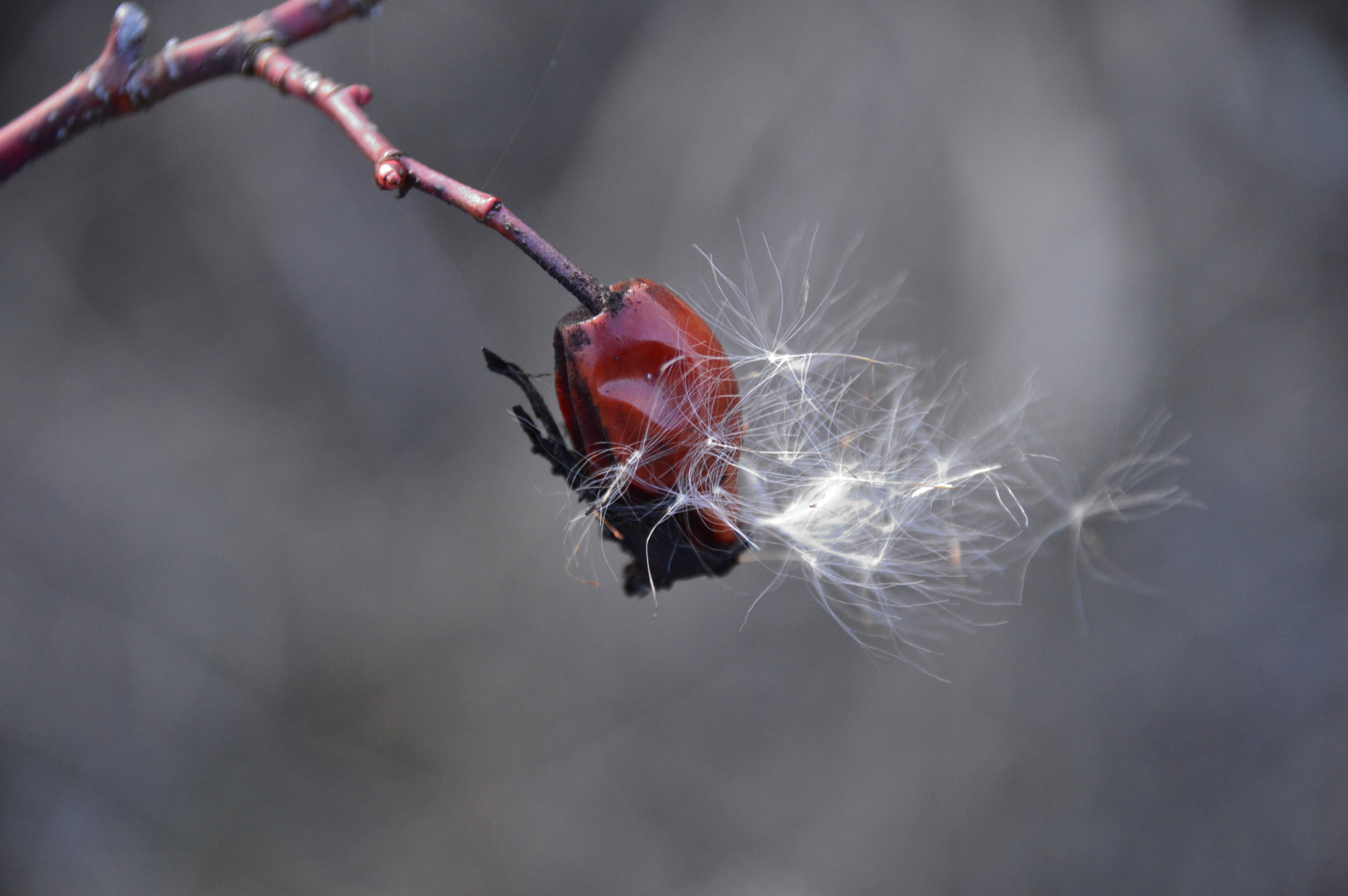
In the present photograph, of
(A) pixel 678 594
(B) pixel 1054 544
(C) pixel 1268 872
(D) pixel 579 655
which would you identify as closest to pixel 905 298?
(B) pixel 1054 544

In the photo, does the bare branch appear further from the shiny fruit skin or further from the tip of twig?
the shiny fruit skin

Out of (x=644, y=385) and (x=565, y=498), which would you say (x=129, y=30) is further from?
(x=565, y=498)

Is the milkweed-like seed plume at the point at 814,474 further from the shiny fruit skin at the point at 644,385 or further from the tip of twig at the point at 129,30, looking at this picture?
the tip of twig at the point at 129,30

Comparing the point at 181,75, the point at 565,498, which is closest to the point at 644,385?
the point at 181,75

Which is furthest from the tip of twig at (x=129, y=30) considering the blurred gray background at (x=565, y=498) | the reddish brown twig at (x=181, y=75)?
the blurred gray background at (x=565, y=498)

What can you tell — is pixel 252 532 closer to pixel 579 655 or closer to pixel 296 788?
pixel 296 788

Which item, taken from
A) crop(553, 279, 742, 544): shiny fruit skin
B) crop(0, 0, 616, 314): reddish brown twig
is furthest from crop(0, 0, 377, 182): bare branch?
crop(553, 279, 742, 544): shiny fruit skin

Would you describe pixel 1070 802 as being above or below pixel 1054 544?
below
